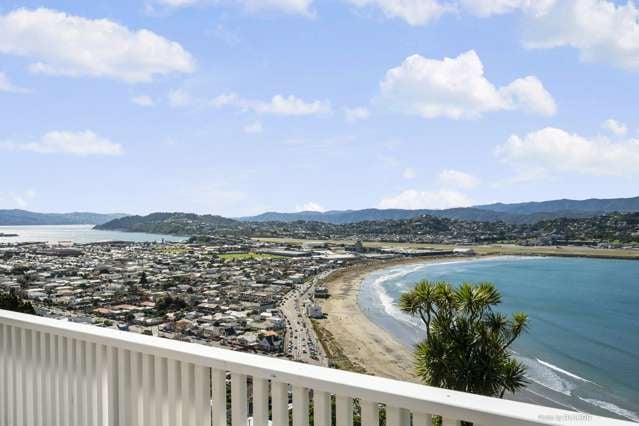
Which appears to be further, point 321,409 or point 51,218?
point 51,218

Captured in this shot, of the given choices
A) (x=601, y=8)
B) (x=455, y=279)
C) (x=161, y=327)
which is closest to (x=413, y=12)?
(x=601, y=8)

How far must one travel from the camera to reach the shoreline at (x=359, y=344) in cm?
1425

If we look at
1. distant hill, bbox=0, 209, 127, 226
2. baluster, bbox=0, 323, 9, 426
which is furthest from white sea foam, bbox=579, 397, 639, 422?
distant hill, bbox=0, 209, 127, 226

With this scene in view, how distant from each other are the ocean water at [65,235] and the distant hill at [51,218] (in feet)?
2.85

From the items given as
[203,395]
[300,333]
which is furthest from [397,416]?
[300,333]

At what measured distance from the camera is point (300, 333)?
62.9ft

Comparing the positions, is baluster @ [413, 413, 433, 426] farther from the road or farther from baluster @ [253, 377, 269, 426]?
the road

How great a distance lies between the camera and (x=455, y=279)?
34.1 m

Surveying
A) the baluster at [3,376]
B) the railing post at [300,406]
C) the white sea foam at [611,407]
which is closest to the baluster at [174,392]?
the railing post at [300,406]

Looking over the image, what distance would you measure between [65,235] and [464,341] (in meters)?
65.5

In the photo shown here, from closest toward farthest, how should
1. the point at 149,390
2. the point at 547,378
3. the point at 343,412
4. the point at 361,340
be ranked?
the point at 343,412
the point at 149,390
the point at 547,378
the point at 361,340

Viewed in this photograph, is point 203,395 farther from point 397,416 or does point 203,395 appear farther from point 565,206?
point 565,206

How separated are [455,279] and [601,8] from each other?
26042mm

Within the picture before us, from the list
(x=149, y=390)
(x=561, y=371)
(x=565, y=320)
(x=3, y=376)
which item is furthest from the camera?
(x=565, y=320)
